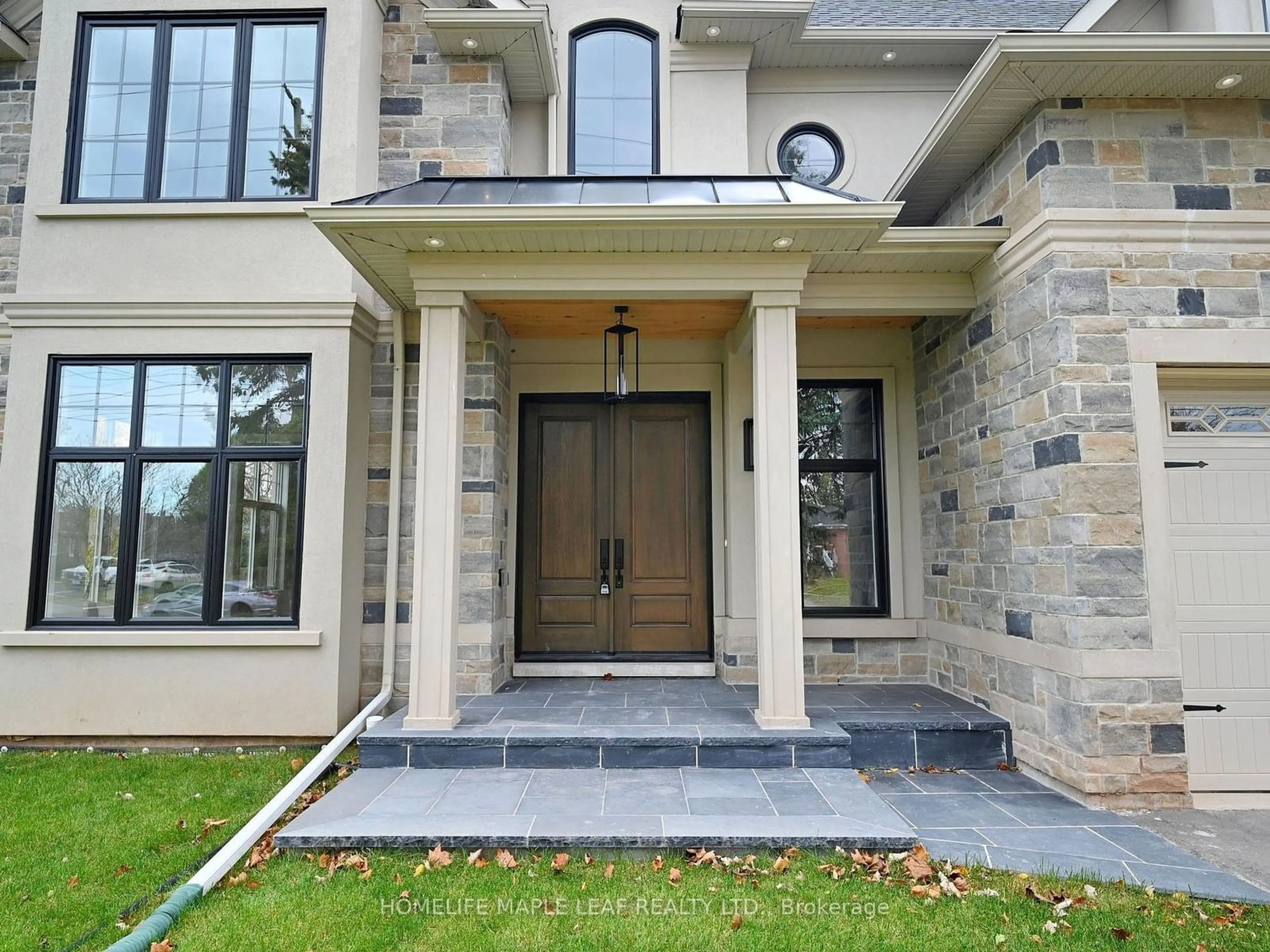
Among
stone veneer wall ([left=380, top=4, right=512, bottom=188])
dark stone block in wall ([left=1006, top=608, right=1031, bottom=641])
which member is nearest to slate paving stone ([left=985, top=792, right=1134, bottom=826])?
dark stone block in wall ([left=1006, top=608, right=1031, bottom=641])

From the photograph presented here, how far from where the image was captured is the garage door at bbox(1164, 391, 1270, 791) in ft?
13.0

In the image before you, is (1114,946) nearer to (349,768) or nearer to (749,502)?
(749,502)

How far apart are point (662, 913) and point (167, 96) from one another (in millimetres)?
6624

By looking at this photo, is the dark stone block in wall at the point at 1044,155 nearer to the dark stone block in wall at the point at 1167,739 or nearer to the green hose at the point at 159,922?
the dark stone block in wall at the point at 1167,739

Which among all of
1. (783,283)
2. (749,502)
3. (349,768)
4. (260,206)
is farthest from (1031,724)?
(260,206)

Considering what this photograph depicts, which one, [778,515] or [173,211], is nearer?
[778,515]

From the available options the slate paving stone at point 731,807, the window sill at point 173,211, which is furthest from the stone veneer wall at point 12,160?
the slate paving stone at point 731,807

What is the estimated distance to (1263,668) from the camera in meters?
4.03

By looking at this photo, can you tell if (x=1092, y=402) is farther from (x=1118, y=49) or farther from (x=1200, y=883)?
(x=1200, y=883)

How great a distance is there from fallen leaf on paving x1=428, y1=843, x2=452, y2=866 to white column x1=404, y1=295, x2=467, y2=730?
42.0 inches

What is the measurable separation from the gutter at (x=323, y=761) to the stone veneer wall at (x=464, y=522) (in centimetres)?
6

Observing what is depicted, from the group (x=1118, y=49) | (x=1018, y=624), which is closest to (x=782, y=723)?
(x=1018, y=624)

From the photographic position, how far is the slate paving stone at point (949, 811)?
3.57m

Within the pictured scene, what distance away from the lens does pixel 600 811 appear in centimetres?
343
